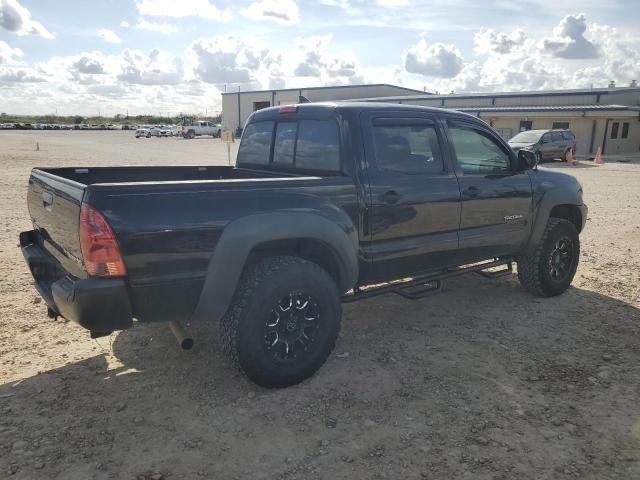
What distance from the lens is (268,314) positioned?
3.38 meters

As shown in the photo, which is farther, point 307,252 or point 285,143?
point 285,143

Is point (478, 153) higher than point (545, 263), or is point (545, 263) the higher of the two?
point (478, 153)

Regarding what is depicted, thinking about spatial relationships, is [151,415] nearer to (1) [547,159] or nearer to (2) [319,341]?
(2) [319,341]

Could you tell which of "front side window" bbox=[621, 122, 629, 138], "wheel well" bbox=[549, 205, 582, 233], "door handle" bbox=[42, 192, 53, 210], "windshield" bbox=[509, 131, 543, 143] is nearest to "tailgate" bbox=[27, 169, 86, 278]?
"door handle" bbox=[42, 192, 53, 210]

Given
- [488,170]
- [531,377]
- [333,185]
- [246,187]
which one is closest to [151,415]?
[246,187]

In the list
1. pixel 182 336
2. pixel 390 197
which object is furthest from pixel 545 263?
pixel 182 336

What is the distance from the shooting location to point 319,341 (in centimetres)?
366

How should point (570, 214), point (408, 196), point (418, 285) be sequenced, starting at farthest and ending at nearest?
point (570, 214) → point (418, 285) → point (408, 196)

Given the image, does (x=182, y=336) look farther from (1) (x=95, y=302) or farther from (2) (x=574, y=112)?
(2) (x=574, y=112)

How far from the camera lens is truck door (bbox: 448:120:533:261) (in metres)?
4.52

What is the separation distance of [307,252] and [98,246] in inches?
57.0

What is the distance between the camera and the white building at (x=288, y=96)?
52.3 m

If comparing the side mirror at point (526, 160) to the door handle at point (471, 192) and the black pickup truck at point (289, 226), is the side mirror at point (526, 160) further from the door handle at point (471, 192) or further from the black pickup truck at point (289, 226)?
the door handle at point (471, 192)

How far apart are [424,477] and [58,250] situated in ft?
8.62
